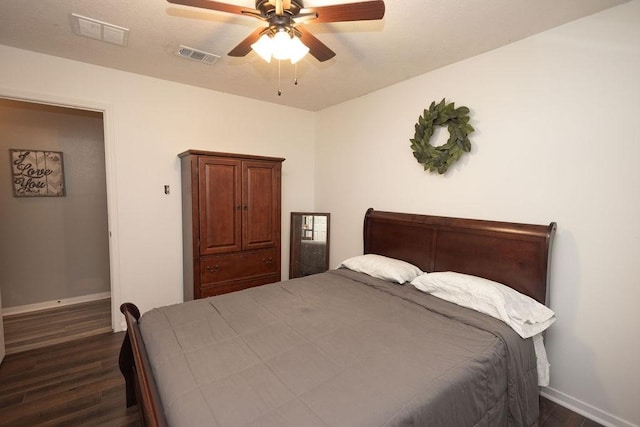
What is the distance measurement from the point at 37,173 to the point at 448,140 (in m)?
4.73

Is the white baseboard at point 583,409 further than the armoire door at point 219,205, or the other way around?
the armoire door at point 219,205

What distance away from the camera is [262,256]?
135 inches

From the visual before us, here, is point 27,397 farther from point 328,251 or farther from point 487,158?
point 487,158

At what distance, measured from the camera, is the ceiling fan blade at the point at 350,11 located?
1429 mm

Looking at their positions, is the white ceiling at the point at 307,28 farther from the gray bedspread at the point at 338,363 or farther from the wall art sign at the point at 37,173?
the gray bedspread at the point at 338,363

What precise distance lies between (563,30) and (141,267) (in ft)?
13.7

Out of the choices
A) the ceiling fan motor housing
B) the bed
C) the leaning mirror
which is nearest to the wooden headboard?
the bed

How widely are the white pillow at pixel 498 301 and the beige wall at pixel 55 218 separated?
172 inches

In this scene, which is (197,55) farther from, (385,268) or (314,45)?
(385,268)

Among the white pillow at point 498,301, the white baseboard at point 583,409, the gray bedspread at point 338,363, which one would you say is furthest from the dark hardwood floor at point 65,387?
the white baseboard at point 583,409

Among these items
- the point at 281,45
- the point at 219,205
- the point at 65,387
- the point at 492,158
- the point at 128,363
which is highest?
the point at 281,45

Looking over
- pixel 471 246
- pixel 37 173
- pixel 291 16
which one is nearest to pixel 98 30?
pixel 291 16

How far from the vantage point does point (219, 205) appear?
308 cm

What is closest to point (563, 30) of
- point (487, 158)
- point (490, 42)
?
point (490, 42)
